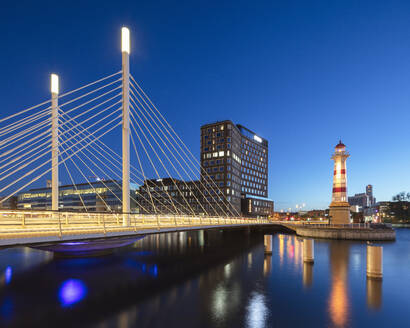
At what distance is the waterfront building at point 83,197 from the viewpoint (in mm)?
92500

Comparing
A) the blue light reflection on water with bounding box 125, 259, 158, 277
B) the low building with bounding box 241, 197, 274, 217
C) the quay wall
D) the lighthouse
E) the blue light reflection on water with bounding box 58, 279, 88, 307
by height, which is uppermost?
the lighthouse

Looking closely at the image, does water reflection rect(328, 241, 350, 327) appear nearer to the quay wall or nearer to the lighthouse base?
the quay wall

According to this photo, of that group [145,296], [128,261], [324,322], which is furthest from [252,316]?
[128,261]

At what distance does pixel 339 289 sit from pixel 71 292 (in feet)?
57.8

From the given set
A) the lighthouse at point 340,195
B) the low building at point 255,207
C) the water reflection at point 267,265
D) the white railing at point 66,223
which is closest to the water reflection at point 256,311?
the white railing at point 66,223

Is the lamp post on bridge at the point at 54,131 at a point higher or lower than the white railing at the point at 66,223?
higher

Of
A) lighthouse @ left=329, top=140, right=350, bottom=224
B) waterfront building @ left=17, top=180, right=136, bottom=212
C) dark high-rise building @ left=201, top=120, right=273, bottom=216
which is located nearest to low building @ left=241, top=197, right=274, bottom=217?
dark high-rise building @ left=201, top=120, right=273, bottom=216

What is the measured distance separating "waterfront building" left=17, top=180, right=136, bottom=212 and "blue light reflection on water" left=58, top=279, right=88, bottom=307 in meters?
66.6

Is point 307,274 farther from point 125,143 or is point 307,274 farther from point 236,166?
point 236,166

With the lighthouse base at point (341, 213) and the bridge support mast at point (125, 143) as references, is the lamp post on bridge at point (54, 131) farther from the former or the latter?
the lighthouse base at point (341, 213)

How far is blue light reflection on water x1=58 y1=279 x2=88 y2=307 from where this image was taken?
1686cm

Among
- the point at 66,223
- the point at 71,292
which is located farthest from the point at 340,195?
the point at 66,223

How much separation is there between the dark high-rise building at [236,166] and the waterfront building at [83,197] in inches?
1152

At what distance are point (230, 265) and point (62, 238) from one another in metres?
20.3
